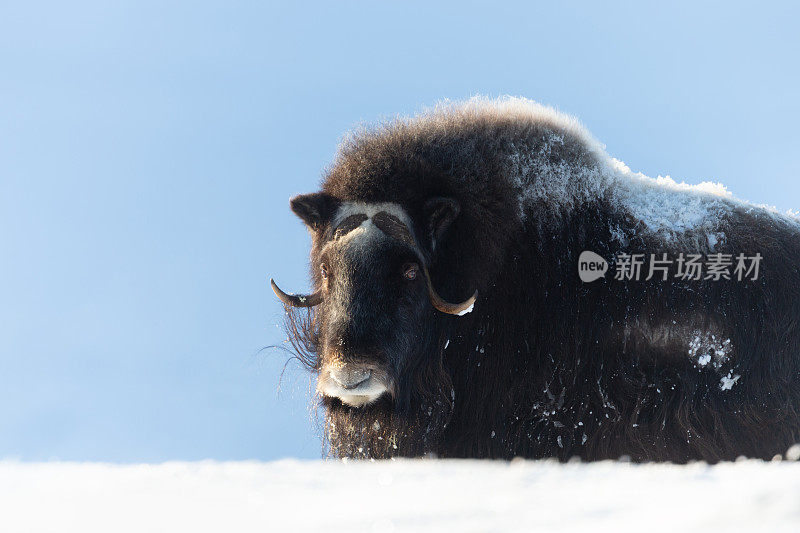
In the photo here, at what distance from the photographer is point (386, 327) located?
3773 millimetres

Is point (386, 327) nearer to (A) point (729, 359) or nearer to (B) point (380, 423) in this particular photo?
(B) point (380, 423)

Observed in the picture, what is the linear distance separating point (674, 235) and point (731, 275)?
40 centimetres

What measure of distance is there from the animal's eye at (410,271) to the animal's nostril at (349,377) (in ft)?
2.06

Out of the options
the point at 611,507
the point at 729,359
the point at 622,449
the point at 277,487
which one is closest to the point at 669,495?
the point at 611,507

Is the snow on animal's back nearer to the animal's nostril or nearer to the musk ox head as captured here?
the musk ox head

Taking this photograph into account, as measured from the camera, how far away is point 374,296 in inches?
149

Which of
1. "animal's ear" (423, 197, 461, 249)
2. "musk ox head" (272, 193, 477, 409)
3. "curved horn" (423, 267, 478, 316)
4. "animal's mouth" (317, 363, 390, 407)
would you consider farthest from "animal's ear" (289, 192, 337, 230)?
"animal's mouth" (317, 363, 390, 407)

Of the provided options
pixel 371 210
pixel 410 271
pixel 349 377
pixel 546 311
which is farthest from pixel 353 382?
pixel 546 311

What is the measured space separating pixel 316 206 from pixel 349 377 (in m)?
1.21

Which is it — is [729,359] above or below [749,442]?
above

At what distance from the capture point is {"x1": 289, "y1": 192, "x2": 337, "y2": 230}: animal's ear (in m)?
4.27

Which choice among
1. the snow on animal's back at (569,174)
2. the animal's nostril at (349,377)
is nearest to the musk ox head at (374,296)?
the animal's nostril at (349,377)

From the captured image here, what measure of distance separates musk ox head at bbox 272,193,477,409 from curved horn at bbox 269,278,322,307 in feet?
0.25

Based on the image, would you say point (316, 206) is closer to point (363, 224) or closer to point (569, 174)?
point (363, 224)
